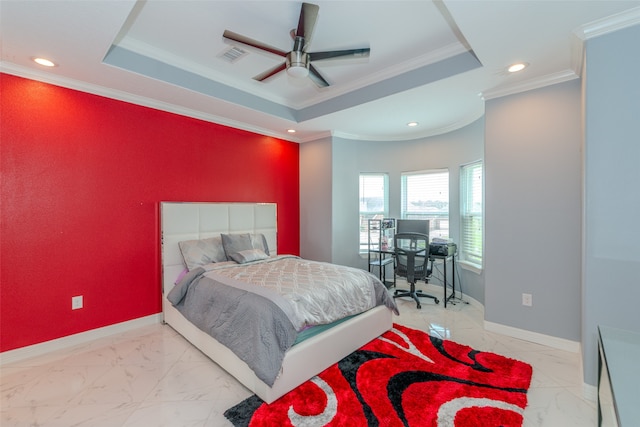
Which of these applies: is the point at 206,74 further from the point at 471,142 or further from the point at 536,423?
the point at 536,423

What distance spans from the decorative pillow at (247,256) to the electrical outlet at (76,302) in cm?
148

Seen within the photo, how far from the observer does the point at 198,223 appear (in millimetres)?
3625

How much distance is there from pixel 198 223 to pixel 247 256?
785 millimetres

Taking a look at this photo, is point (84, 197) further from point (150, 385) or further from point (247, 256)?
point (150, 385)

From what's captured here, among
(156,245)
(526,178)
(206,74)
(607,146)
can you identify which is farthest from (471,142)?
(156,245)

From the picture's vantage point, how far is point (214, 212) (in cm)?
378

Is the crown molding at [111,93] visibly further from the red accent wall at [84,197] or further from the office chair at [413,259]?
the office chair at [413,259]

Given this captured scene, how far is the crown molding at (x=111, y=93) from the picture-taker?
2.52m

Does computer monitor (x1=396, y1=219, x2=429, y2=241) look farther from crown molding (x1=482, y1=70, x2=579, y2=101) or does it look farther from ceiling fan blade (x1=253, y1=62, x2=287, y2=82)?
ceiling fan blade (x1=253, y1=62, x2=287, y2=82)

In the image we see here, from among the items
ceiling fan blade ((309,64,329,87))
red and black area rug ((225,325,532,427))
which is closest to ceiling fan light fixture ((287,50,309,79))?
ceiling fan blade ((309,64,329,87))

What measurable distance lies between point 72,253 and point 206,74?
7.33 feet

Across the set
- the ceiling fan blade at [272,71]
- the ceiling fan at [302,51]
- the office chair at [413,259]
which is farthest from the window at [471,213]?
the ceiling fan blade at [272,71]

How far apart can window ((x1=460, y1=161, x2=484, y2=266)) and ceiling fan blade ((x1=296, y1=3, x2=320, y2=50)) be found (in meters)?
2.99

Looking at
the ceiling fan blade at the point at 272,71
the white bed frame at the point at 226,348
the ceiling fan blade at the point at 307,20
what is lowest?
the white bed frame at the point at 226,348
